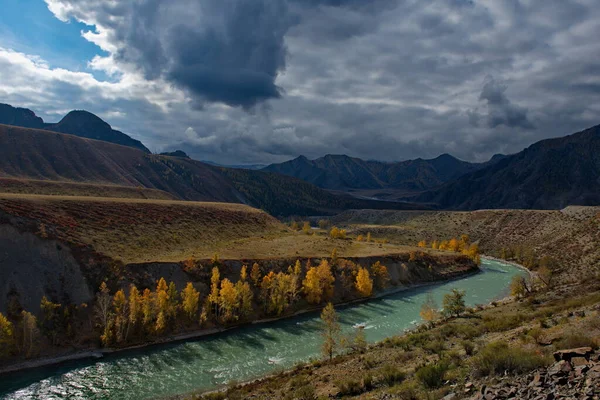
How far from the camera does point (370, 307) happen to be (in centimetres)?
8862

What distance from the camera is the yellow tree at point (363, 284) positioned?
9356 centimetres

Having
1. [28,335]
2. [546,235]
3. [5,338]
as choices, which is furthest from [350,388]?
[546,235]

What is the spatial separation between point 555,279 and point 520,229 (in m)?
91.9

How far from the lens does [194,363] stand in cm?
5716

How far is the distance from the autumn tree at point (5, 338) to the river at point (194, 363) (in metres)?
3.76

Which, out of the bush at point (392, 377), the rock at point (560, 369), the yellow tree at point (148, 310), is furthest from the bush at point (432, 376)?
the yellow tree at point (148, 310)

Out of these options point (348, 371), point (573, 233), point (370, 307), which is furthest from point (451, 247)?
point (348, 371)

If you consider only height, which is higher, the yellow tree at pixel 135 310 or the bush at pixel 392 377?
the bush at pixel 392 377

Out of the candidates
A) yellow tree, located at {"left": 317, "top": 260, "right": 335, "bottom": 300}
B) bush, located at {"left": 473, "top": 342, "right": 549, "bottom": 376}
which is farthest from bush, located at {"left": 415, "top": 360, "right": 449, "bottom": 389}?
yellow tree, located at {"left": 317, "top": 260, "right": 335, "bottom": 300}

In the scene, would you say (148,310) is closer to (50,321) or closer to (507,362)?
(50,321)

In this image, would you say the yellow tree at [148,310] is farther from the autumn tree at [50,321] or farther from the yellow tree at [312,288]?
the yellow tree at [312,288]

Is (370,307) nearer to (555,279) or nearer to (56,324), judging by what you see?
(555,279)

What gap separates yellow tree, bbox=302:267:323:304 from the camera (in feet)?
279

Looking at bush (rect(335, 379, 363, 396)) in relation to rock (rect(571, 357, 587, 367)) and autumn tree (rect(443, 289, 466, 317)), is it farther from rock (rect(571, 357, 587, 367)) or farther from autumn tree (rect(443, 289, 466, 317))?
autumn tree (rect(443, 289, 466, 317))
